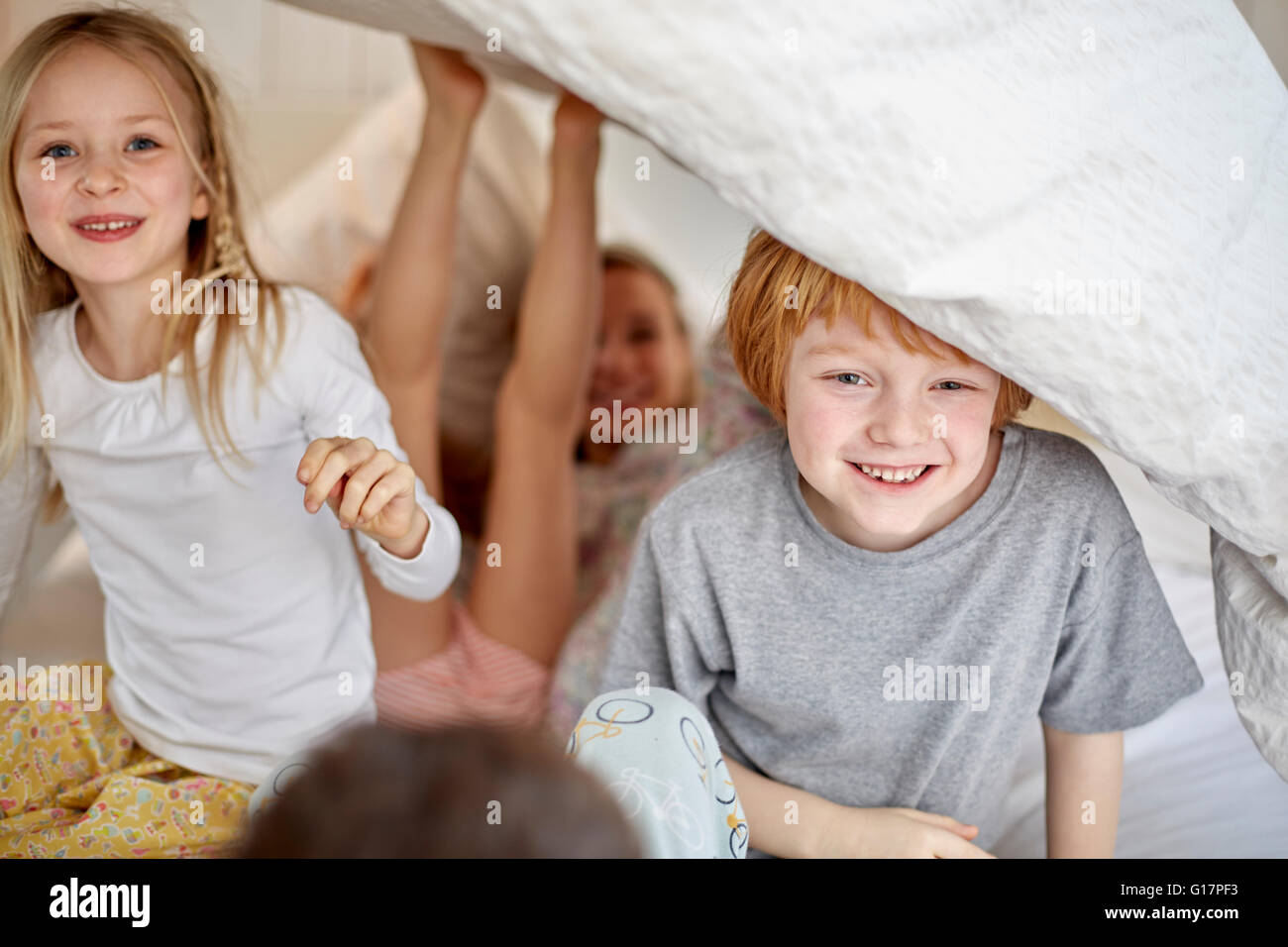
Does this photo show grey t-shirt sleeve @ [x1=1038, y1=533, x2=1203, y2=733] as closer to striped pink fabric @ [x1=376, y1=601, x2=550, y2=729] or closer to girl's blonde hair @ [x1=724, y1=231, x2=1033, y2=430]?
girl's blonde hair @ [x1=724, y1=231, x2=1033, y2=430]

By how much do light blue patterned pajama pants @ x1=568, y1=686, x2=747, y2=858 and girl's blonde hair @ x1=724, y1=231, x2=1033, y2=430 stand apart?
0.80ft

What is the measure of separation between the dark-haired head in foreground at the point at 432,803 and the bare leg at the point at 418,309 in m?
0.63

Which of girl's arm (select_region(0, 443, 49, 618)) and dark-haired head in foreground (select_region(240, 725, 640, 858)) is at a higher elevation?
girl's arm (select_region(0, 443, 49, 618))

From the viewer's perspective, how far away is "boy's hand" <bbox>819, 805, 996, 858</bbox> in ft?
2.39

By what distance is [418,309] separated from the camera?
1.03 m

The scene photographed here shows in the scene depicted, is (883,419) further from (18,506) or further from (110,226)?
(18,506)

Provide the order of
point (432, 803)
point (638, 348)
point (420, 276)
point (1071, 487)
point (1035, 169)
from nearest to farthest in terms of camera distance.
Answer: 1. point (432, 803)
2. point (1035, 169)
3. point (1071, 487)
4. point (420, 276)
5. point (638, 348)

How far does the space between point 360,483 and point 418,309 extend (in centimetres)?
40

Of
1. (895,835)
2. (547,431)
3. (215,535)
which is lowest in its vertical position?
(895,835)

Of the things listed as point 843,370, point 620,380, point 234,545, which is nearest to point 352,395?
point 234,545

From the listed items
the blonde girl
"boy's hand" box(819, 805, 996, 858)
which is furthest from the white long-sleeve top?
"boy's hand" box(819, 805, 996, 858)

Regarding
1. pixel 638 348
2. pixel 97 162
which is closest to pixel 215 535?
pixel 97 162

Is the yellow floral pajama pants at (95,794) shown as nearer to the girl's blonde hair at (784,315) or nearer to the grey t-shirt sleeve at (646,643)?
the grey t-shirt sleeve at (646,643)
